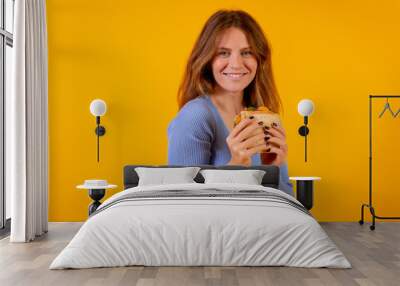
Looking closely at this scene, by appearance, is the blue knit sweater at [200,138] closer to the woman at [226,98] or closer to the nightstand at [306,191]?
the woman at [226,98]

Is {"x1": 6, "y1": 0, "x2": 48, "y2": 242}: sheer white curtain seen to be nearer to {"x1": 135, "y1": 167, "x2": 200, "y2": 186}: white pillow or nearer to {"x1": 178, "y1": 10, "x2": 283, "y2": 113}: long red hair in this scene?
{"x1": 135, "y1": 167, "x2": 200, "y2": 186}: white pillow

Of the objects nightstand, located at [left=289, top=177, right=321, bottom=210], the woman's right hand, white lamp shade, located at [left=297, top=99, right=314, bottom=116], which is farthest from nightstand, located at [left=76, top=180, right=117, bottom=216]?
white lamp shade, located at [left=297, top=99, right=314, bottom=116]

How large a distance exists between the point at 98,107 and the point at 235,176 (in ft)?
6.25

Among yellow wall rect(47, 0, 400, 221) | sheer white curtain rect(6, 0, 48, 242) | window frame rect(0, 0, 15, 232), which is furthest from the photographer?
yellow wall rect(47, 0, 400, 221)

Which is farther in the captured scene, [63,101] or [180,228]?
[63,101]

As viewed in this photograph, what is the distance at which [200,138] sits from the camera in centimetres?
657

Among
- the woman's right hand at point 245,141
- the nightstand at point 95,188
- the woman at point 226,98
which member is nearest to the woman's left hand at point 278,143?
the woman at point 226,98

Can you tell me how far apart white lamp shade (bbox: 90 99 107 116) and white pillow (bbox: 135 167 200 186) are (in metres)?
0.98

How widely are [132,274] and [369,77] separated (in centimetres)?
426

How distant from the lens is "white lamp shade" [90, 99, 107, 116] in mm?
6738

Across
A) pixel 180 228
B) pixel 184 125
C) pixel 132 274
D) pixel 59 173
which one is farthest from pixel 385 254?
pixel 59 173

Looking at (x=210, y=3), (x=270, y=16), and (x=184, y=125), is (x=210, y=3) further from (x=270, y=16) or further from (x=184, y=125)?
(x=184, y=125)

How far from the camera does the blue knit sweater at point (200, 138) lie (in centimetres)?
654

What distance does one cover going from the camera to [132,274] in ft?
13.3
